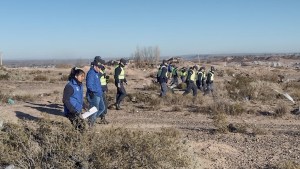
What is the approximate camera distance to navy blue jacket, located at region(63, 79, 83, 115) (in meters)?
8.48

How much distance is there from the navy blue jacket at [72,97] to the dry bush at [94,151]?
1.66 metres

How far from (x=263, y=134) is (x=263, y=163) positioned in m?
2.72

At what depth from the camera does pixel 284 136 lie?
11492 mm

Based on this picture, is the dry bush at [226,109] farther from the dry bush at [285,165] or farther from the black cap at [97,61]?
the dry bush at [285,165]

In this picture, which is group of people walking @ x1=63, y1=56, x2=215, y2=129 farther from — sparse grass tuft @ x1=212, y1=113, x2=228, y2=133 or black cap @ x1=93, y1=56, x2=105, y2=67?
sparse grass tuft @ x1=212, y1=113, x2=228, y2=133

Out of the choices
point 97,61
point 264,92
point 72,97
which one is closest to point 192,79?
point 264,92

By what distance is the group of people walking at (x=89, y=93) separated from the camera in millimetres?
8477

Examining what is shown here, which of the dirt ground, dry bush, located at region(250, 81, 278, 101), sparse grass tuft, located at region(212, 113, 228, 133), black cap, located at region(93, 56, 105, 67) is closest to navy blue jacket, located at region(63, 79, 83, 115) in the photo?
the dirt ground

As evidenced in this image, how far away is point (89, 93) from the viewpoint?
1150 cm

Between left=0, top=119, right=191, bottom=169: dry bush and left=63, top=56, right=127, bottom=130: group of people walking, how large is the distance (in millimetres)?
384

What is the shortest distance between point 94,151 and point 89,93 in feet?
17.1

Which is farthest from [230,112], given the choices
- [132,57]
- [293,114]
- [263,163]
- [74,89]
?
[132,57]

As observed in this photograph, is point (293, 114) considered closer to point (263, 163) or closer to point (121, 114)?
point (121, 114)

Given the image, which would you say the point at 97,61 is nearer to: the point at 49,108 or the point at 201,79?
the point at 49,108
